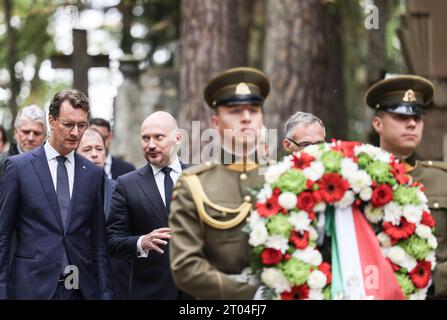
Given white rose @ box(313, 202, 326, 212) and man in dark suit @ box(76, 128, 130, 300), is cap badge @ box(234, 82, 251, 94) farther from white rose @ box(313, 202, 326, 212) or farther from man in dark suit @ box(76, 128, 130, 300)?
man in dark suit @ box(76, 128, 130, 300)

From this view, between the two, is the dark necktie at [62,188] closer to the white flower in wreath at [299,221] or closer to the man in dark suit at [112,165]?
the white flower in wreath at [299,221]

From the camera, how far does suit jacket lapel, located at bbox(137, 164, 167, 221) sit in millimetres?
7484

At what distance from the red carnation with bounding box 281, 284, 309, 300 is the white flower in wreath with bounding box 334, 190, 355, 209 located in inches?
17.8

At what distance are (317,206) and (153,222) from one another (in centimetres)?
233

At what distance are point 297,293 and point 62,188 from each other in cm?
234

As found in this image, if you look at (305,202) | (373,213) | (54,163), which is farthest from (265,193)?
(54,163)

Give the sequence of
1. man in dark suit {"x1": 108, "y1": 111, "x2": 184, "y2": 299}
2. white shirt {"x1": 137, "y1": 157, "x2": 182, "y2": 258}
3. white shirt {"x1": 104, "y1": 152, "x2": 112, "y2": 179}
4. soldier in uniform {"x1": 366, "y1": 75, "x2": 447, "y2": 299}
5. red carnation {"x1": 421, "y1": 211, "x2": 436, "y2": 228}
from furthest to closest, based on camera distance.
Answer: white shirt {"x1": 104, "y1": 152, "x2": 112, "y2": 179}
white shirt {"x1": 137, "y1": 157, "x2": 182, "y2": 258}
man in dark suit {"x1": 108, "y1": 111, "x2": 184, "y2": 299}
soldier in uniform {"x1": 366, "y1": 75, "x2": 447, "y2": 299}
red carnation {"x1": 421, "y1": 211, "x2": 436, "y2": 228}

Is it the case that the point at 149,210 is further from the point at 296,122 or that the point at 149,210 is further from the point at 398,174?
the point at 398,174

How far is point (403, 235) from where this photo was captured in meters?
5.43

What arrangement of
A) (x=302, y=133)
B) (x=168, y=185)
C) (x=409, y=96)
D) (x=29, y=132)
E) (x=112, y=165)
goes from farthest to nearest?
(x=112, y=165) → (x=29, y=132) → (x=302, y=133) → (x=168, y=185) → (x=409, y=96)

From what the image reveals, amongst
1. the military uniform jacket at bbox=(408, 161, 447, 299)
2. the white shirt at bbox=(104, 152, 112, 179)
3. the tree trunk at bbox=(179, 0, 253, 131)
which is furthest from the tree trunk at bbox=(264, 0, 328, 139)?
the military uniform jacket at bbox=(408, 161, 447, 299)

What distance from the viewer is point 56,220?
6875mm

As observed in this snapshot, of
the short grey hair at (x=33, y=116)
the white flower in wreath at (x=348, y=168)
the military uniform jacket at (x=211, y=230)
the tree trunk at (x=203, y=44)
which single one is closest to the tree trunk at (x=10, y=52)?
the tree trunk at (x=203, y=44)
